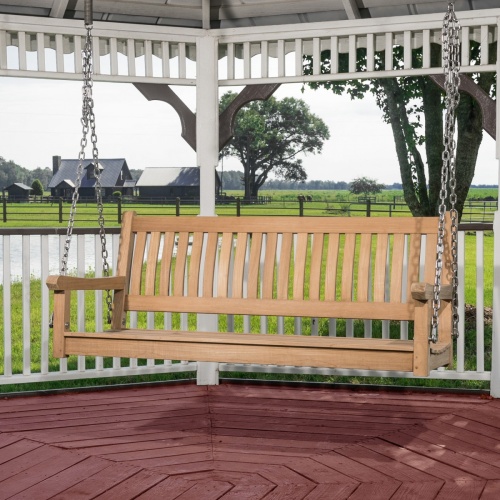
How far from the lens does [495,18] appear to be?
4137 mm

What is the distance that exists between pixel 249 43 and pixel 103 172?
77.5 feet

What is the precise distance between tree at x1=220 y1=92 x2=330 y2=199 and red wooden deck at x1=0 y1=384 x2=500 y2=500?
2325cm

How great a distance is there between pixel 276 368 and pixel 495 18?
2.22 m

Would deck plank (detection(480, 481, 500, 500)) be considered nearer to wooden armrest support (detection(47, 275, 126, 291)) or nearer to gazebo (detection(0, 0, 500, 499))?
gazebo (detection(0, 0, 500, 499))

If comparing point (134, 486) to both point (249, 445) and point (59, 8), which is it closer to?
point (249, 445)

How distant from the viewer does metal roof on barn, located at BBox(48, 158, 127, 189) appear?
1081 inches

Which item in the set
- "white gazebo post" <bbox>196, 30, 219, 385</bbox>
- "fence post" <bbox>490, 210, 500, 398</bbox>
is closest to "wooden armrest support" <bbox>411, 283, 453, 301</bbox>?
"fence post" <bbox>490, 210, 500, 398</bbox>

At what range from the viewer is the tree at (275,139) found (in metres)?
28.3

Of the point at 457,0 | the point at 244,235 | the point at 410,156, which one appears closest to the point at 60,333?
the point at 244,235

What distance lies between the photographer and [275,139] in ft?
96.9

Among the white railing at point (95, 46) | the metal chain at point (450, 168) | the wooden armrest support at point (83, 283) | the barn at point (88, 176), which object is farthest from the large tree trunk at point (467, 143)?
the barn at point (88, 176)

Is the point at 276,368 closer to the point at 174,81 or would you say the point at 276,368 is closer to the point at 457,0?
the point at 174,81

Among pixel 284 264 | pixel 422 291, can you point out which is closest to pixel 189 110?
pixel 284 264

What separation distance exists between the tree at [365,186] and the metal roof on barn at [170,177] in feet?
18.5
